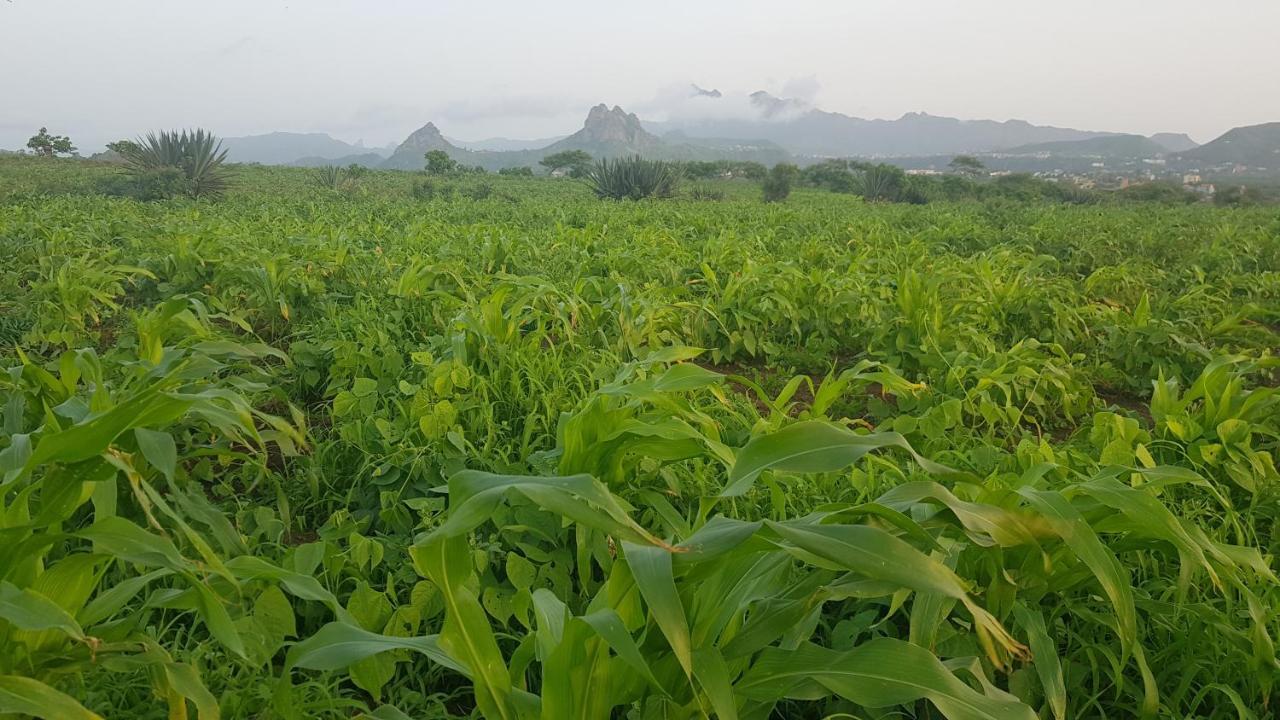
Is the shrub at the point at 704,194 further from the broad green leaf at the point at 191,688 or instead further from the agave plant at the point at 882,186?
the broad green leaf at the point at 191,688

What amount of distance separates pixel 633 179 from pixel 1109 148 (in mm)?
107243

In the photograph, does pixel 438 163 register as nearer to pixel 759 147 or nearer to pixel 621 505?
pixel 621 505

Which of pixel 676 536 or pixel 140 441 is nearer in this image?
pixel 140 441

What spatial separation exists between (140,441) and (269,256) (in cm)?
290

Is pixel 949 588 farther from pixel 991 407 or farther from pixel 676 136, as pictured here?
pixel 676 136

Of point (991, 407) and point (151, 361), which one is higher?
point (151, 361)

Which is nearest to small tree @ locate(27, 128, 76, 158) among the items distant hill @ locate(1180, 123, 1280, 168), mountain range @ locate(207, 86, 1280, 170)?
mountain range @ locate(207, 86, 1280, 170)

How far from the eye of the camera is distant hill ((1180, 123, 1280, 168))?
181 ft

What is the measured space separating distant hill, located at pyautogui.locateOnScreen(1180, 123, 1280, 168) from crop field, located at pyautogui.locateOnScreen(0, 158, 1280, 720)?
71.3 m

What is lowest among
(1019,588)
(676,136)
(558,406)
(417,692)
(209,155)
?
(417,692)

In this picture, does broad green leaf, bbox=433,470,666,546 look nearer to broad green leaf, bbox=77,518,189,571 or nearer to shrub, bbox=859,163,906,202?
broad green leaf, bbox=77,518,189,571

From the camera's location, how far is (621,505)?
4.36 ft

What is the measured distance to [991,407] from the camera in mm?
2305

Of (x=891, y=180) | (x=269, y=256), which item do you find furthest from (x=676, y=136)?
(x=269, y=256)
